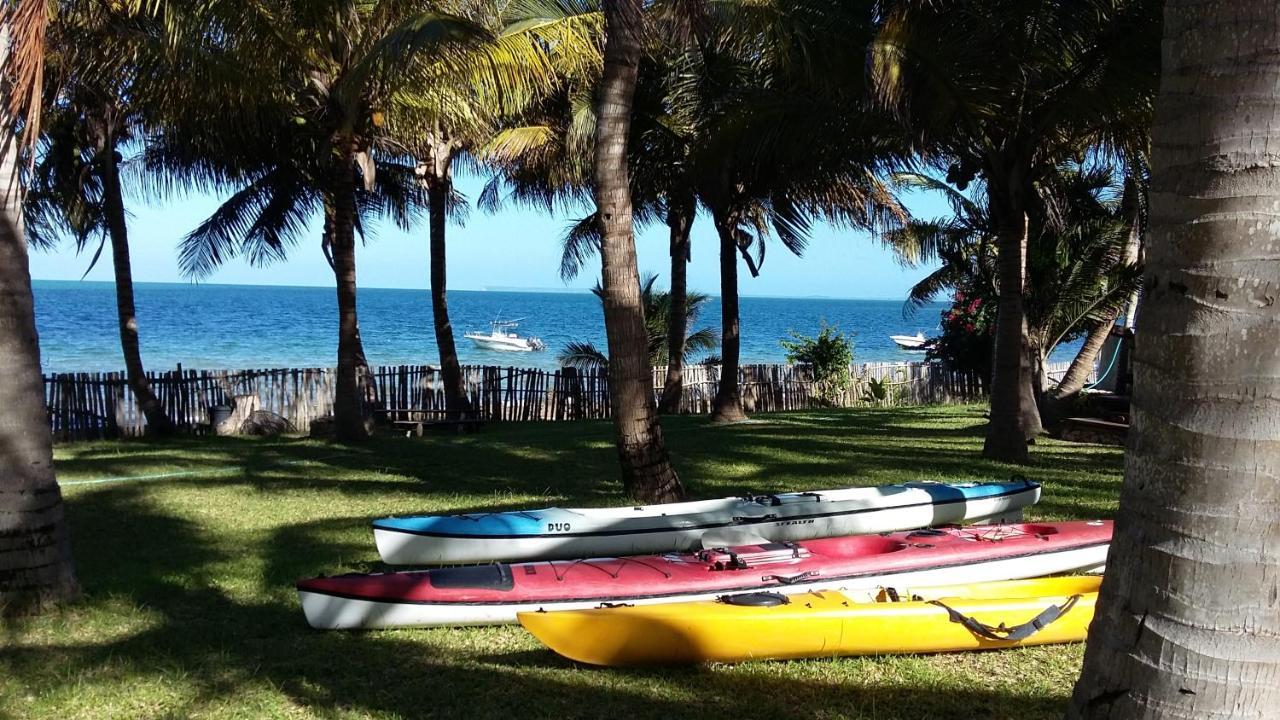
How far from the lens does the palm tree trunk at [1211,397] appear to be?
233 cm

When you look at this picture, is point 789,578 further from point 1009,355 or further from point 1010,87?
point 1010,87

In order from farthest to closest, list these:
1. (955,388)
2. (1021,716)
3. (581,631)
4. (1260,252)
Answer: (955,388) → (581,631) → (1021,716) → (1260,252)

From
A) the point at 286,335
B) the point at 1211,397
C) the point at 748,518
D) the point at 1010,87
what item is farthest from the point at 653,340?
the point at 286,335

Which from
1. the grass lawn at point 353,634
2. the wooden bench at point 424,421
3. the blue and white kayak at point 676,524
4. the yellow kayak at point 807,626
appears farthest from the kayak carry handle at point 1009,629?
the wooden bench at point 424,421

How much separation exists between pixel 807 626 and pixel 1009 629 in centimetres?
107

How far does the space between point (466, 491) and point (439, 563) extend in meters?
3.00

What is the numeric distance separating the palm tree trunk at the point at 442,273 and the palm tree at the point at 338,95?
0.75 meters

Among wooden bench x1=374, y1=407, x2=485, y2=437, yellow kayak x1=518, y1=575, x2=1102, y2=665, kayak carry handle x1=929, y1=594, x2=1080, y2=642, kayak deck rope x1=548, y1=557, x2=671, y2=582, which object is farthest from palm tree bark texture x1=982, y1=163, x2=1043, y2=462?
wooden bench x1=374, y1=407, x2=485, y2=437

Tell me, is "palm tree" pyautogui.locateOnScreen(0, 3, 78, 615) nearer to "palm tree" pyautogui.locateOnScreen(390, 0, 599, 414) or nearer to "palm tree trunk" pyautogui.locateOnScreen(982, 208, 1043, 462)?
"palm tree" pyautogui.locateOnScreen(390, 0, 599, 414)

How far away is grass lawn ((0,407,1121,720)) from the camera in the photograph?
4387mm

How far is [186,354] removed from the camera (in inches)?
2050

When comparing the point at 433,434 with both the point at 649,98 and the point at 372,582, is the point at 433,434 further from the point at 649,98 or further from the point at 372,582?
the point at 372,582

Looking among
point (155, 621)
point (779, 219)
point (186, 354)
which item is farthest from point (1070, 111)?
point (186, 354)

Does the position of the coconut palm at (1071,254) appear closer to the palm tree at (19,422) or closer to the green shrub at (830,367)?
the green shrub at (830,367)
